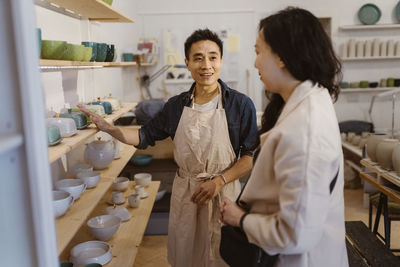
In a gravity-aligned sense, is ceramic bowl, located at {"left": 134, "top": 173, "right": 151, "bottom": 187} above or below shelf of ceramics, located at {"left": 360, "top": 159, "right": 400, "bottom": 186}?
below

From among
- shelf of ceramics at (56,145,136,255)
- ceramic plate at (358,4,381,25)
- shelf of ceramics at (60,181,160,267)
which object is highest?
ceramic plate at (358,4,381,25)

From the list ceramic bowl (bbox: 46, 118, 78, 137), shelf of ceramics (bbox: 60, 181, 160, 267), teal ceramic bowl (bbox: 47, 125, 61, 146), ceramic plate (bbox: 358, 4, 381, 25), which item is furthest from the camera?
ceramic plate (bbox: 358, 4, 381, 25)

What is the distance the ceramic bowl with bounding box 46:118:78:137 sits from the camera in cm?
164

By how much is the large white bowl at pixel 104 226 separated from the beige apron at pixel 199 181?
323mm

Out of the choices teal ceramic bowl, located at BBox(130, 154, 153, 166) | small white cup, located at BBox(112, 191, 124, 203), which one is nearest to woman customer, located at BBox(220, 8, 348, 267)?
small white cup, located at BBox(112, 191, 124, 203)

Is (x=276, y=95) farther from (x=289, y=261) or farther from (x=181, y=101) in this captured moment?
(x=181, y=101)

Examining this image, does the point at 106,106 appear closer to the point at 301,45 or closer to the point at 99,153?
the point at 99,153

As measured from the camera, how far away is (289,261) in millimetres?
1188

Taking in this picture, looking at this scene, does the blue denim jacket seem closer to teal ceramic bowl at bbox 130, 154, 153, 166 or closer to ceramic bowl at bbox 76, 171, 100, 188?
ceramic bowl at bbox 76, 171, 100, 188

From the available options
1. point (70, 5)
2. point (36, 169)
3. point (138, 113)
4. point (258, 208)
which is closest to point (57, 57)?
point (70, 5)

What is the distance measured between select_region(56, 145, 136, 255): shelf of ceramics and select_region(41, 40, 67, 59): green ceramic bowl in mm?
695

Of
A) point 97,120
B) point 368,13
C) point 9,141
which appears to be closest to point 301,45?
point 9,141

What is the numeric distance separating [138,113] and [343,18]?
3411 mm

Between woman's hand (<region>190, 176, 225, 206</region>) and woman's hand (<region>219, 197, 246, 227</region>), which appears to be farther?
woman's hand (<region>190, 176, 225, 206</region>)
